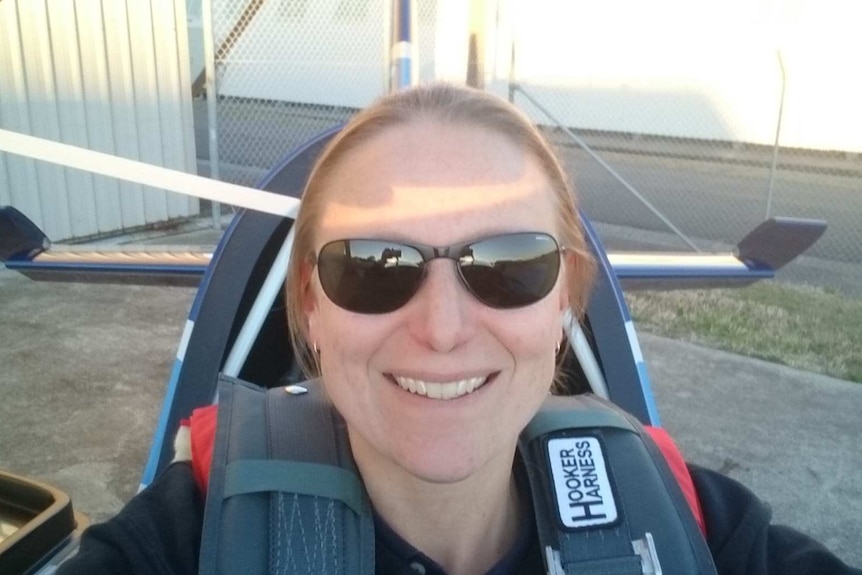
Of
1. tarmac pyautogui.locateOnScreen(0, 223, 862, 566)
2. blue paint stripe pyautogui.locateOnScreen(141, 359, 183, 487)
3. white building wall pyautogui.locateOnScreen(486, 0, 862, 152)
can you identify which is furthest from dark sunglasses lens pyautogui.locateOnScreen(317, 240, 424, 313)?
white building wall pyautogui.locateOnScreen(486, 0, 862, 152)

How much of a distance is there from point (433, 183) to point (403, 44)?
1.46 metres

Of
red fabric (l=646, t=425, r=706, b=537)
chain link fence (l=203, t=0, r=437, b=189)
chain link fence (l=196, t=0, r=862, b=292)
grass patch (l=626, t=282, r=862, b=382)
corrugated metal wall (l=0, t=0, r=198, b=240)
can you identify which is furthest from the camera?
chain link fence (l=196, t=0, r=862, b=292)

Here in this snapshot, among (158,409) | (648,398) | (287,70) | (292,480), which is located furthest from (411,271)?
(287,70)

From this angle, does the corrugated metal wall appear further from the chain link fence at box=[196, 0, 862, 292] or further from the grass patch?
the grass patch

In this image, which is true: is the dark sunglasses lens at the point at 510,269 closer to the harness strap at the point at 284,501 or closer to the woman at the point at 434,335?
the woman at the point at 434,335

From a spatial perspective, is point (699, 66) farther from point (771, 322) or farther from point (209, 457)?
point (209, 457)

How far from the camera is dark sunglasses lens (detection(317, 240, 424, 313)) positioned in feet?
3.78

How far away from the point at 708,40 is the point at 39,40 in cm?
859

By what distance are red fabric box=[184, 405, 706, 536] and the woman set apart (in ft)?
0.07

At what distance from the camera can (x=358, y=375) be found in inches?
47.1

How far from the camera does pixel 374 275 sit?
3.77ft

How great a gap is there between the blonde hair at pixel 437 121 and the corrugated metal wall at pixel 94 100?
5419 millimetres

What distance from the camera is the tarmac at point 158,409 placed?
316 cm

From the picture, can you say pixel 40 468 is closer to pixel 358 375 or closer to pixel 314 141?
pixel 314 141
